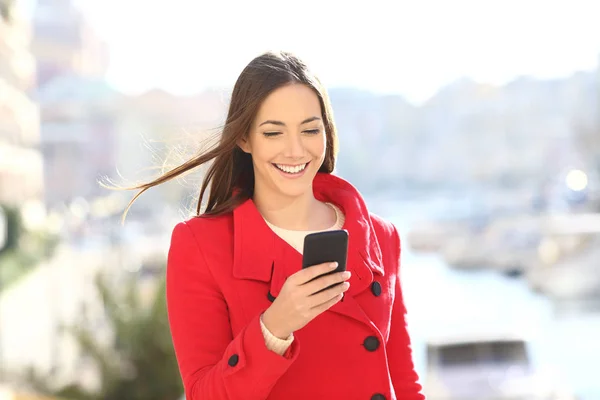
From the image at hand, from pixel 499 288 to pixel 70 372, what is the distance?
632 centimetres

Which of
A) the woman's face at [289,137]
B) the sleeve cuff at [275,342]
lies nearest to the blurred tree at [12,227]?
the woman's face at [289,137]

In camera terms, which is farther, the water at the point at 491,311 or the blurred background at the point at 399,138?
the water at the point at 491,311

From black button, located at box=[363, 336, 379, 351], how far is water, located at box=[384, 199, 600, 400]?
19.4ft

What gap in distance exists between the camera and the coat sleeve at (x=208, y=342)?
707 millimetres

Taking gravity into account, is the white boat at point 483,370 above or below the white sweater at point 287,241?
below

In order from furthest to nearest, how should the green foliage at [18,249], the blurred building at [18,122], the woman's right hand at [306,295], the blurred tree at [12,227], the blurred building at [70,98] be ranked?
the blurred building at [70,98] → the blurred building at [18,122] → the blurred tree at [12,227] → the green foliage at [18,249] → the woman's right hand at [306,295]

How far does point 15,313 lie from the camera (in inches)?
241

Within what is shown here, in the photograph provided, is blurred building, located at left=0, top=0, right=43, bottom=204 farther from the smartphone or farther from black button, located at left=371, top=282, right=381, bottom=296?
the smartphone

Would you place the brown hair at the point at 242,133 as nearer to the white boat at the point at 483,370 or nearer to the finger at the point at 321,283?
the finger at the point at 321,283

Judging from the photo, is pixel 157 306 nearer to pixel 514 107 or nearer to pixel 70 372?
pixel 70 372

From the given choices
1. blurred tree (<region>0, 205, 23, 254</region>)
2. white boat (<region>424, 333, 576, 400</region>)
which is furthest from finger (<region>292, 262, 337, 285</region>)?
blurred tree (<region>0, 205, 23, 254</region>)

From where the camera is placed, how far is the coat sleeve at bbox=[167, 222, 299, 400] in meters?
0.71

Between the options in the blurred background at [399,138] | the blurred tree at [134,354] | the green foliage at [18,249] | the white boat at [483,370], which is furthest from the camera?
the blurred background at [399,138]

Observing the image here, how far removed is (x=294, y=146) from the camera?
0.82 metres
